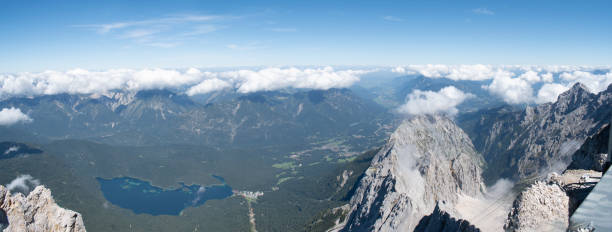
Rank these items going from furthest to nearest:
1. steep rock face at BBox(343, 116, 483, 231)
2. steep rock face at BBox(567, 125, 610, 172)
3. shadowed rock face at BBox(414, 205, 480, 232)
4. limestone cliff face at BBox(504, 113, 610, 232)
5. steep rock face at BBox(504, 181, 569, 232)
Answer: steep rock face at BBox(343, 116, 483, 231)
shadowed rock face at BBox(414, 205, 480, 232)
steep rock face at BBox(567, 125, 610, 172)
steep rock face at BBox(504, 181, 569, 232)
limestone cliff face at BBox(504, 113, 610, 232)

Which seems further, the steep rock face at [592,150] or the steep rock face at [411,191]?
the steep rock face at [411,191]

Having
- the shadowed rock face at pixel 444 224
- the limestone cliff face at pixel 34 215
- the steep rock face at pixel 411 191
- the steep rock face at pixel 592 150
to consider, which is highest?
the steep rock face at pixel 592 150

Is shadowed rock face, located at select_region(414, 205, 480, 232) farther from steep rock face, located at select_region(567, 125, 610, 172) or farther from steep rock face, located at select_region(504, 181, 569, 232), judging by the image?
steep rock face, located at select_region(504, 181, 569, 232)

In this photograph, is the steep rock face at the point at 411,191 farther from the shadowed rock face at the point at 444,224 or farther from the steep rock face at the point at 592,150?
the steep rock face at the point at 592,150

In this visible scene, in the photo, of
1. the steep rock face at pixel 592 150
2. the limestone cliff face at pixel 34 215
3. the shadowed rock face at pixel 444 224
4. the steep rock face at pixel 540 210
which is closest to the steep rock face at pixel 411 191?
the shadowed rock face at pixel 444 224

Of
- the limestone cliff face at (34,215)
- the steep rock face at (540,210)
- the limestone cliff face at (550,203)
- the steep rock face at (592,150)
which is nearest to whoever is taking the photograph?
the limestone cliff face at (550,203)

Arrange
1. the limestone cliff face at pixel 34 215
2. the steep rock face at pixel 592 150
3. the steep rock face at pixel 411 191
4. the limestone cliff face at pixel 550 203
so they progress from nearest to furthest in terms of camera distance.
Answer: the limestone cliff face at pixel 550 203, the steep rock face at pixel 592 150, the limestone cliff face at pixel 34 215, the steep rock face at pixel 411 191

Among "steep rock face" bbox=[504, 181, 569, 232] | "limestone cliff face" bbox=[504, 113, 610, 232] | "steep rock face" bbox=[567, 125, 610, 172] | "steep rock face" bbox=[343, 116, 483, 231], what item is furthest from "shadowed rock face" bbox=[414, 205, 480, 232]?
"steep rock face" bbox=[504, 181, 569, 232]
